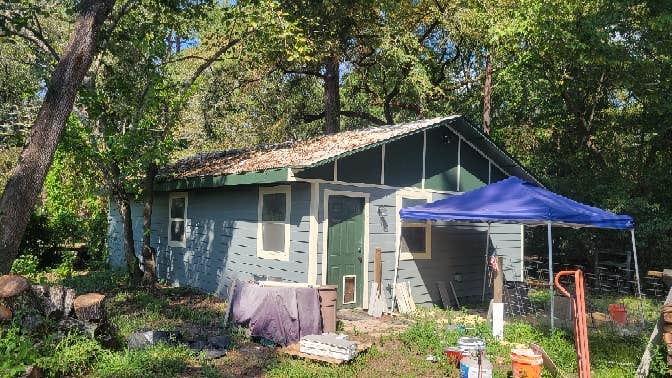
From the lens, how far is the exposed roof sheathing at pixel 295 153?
28.9 ft

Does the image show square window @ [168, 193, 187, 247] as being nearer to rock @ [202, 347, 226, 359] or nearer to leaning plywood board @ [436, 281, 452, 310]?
leaning plywood board @ [436, 281, 452, 310]

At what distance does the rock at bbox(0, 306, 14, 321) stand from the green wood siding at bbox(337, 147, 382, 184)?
5.27m

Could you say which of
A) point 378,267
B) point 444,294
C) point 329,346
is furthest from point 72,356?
point 444,294

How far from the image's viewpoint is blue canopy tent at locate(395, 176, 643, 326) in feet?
25.0

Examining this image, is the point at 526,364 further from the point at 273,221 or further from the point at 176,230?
the point at 176,230

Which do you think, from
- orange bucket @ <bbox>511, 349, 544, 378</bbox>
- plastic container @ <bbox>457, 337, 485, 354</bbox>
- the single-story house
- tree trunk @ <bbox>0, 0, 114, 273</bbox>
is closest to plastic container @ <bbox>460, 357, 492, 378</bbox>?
orange bucket @ <bbox>511, 349, 544, 378</bbox>

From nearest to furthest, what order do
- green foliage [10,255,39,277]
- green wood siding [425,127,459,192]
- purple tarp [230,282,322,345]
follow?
1. purple tarp [230,282,322,345]
2. green wood siding [425,127,459,192]
3. green foliage [10,255,39,277]

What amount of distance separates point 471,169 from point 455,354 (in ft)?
20.0

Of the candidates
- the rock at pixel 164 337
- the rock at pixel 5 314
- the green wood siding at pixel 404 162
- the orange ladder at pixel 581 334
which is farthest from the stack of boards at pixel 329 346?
the green wood siding at pixel 404 162

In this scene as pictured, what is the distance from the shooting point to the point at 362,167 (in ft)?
30.9

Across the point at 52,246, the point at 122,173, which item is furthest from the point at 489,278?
the point at 52,246

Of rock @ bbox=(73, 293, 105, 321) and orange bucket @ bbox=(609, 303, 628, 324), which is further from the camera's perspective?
orange bucket @ bbox=(609, 303, 628, 324)

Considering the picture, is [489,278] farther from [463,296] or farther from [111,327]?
[111,327]

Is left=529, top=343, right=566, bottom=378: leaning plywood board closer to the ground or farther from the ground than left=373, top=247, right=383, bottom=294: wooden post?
closer to the ground
